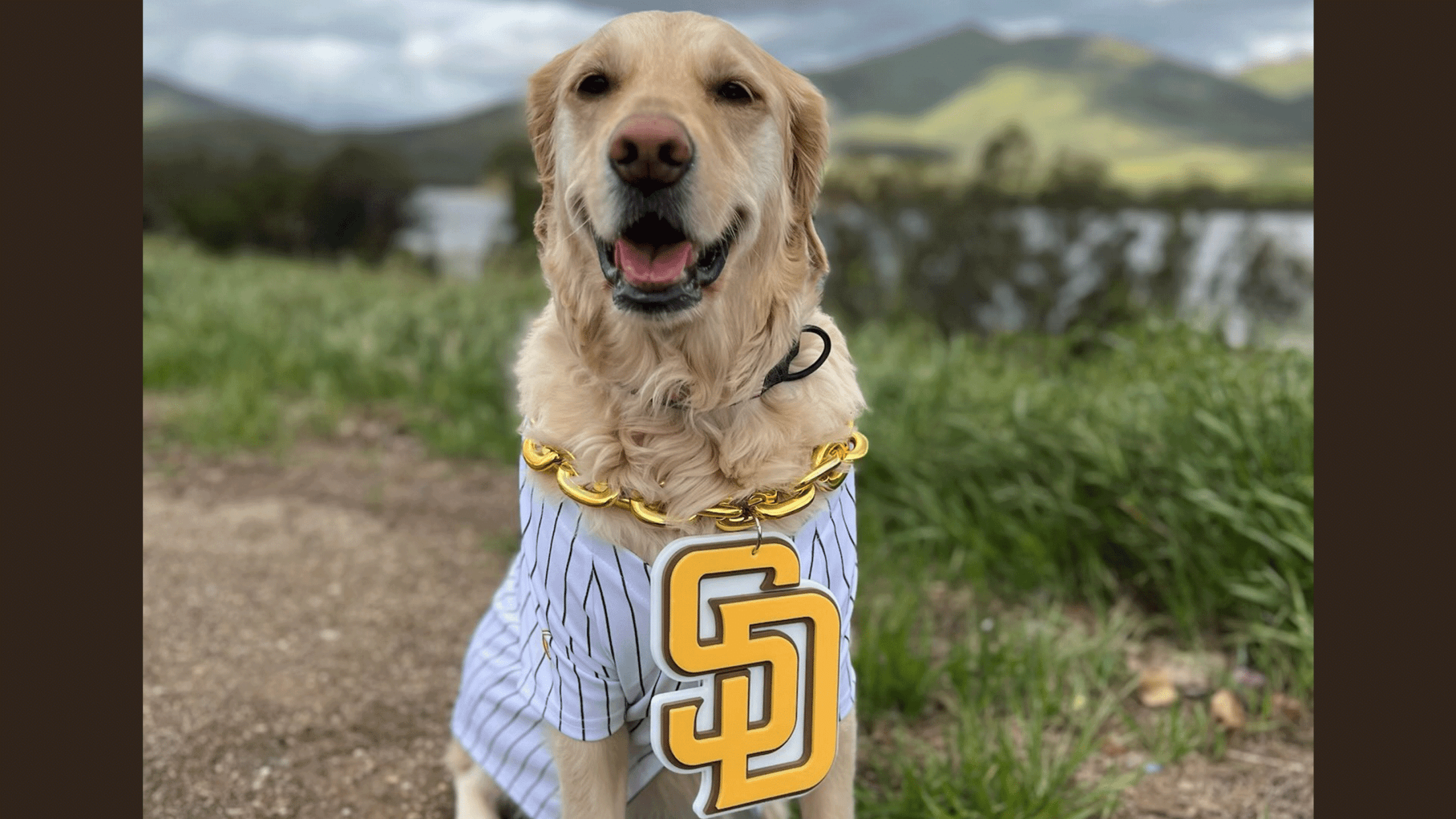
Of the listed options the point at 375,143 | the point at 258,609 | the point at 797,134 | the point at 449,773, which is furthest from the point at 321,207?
the point at 797,134

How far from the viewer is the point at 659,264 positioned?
1.86 meters

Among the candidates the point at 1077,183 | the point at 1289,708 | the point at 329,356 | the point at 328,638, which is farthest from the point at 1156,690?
the point at 329,356

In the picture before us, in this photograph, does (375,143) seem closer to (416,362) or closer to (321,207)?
(321,207)

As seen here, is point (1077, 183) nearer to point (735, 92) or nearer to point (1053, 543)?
point (1053, 543)

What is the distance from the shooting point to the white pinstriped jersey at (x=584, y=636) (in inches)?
72.7

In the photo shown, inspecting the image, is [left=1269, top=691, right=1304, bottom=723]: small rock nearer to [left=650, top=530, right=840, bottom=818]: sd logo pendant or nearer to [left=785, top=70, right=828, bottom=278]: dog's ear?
[left=650, top=530, right=840, bottom=818]: sd logo pendant

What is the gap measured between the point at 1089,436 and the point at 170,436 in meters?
4.91

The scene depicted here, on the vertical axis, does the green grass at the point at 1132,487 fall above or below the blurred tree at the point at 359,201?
below

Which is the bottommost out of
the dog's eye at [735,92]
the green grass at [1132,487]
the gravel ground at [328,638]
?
the gravel ground at [328,638]

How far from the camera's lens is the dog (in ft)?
6.01

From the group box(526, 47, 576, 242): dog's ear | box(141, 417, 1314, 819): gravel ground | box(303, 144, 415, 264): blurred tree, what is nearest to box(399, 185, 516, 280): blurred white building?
box(303, 144, 415, 264): blurred tree

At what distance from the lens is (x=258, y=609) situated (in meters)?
3.87

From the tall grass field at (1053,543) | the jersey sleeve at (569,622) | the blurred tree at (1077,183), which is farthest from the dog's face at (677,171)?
the blurred tree at (1077,183)

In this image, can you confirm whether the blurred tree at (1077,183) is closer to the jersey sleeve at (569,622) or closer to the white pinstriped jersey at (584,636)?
the white pinstriped jersey at (584,636)
